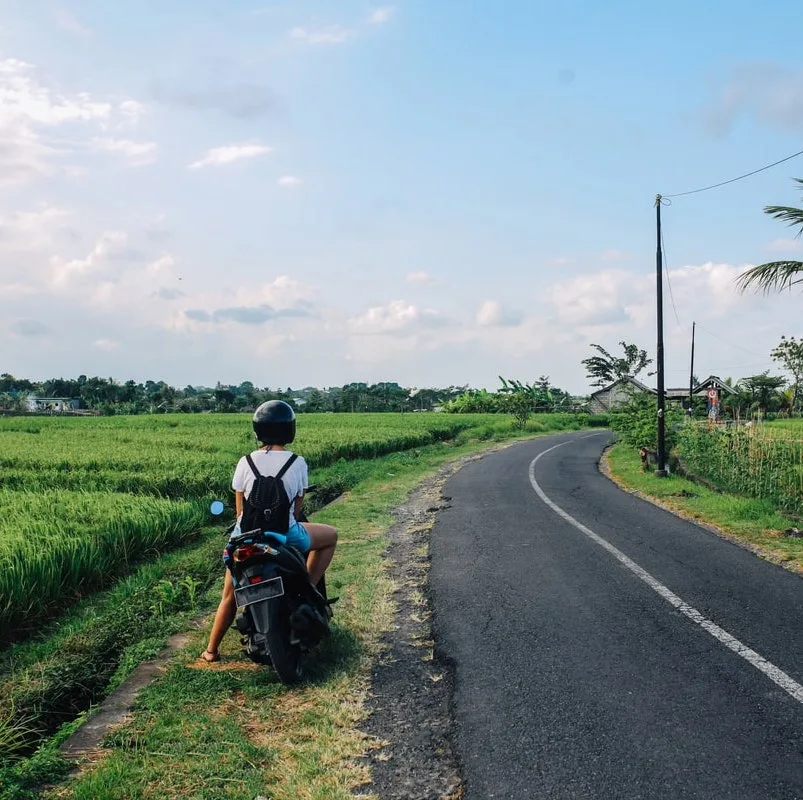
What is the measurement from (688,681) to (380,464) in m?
18.0

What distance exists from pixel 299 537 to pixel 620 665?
2.49 metres

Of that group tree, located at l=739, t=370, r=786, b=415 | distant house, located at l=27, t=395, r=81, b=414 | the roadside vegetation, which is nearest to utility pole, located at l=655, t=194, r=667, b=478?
the roadside vegetation

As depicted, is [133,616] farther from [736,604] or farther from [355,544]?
[736,604]

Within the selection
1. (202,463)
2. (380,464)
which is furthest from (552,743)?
(380,464)

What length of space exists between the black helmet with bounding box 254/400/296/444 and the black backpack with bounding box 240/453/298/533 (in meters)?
0.28

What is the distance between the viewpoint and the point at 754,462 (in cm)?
1458

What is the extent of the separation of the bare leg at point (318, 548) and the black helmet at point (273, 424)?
0.74 metres

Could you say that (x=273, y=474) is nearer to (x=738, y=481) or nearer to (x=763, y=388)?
(x=738, y=481)

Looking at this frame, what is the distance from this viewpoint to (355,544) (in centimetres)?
1002

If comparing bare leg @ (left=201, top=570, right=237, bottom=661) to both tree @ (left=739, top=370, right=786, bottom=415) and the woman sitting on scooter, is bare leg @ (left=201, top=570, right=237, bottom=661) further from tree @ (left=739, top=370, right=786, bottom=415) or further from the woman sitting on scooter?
tree @ (left=739, top=370, right=786, bottom=415)

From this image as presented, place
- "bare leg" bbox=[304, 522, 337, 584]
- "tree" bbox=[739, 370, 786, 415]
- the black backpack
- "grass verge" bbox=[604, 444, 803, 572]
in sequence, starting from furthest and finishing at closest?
"tree" bbox=[739, 370, 786, 415]
"grass verge" bbox=[604, 444, 803, 572]
"bare leg" bbox=[304, 522, 337, 584]
the black backpack

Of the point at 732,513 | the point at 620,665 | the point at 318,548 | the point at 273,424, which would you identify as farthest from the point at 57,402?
the point at 620,665

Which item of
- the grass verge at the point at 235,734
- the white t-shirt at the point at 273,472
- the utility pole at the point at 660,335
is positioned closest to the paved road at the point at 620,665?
the grass verge at the point at 235,734

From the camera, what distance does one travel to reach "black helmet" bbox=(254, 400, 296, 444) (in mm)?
5227
